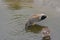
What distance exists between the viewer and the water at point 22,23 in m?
2.56

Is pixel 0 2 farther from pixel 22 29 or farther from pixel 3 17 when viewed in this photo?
pixel 22 29

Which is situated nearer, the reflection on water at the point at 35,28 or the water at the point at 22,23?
the water at the point at 22,23

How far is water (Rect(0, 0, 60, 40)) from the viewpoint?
101 inches

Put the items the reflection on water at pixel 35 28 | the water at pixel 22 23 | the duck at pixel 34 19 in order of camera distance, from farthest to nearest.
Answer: the duck at pixel 34 19 < the reflection on water at pixel 35 28 < the water at pixel 22 23

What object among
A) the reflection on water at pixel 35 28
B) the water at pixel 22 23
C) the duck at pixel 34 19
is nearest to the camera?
the water at pixel 22 23

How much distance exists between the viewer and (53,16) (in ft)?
10.3

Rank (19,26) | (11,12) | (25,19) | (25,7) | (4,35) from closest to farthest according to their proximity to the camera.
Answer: (4,35)
(19,26)
(25,19)
(11,12)
(25,7)

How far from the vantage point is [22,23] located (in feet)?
9.47

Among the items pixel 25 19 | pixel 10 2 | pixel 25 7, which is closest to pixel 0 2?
pixel 10 2

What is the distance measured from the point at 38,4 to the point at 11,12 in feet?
2.15

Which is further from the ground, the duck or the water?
the duck

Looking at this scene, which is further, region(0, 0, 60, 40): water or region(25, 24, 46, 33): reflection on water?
region(25, 24, 46, 33): reflection on water

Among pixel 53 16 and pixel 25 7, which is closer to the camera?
pixel 53 16

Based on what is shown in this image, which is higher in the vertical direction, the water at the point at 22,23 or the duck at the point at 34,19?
the duck at the point at 34,19
